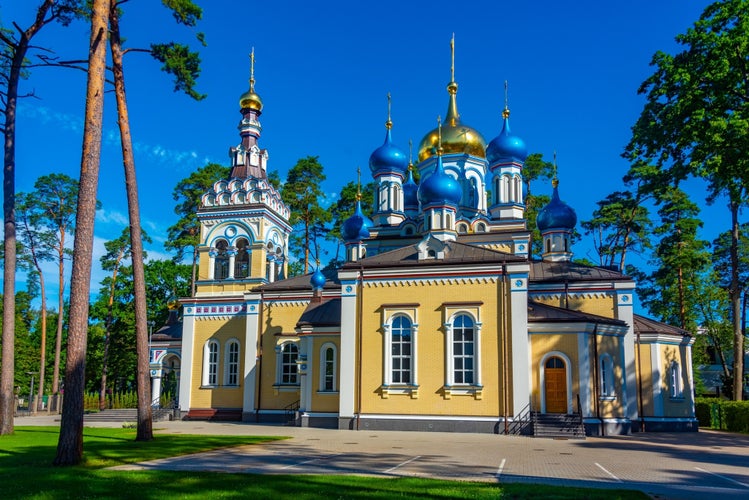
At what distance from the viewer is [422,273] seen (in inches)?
845

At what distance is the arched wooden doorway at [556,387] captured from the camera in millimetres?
20266

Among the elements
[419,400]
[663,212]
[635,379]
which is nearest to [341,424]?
[419,400]

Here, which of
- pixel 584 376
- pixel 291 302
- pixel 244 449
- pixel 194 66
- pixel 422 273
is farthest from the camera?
pixel 291 302

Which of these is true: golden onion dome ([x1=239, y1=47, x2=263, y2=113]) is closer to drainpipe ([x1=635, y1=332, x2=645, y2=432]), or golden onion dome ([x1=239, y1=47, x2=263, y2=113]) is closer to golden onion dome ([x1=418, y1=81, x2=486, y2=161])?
golden onion dome ([x1=418, y1=81, x2=486, y2=161])

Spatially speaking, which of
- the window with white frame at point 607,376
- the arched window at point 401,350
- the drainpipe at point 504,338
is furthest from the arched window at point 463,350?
the window with white frame at point 607,376

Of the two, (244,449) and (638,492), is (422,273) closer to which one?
(244,449)

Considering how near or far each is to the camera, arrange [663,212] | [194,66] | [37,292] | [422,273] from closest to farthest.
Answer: [194,66]
[422,273]
[663,212]
[37,292]

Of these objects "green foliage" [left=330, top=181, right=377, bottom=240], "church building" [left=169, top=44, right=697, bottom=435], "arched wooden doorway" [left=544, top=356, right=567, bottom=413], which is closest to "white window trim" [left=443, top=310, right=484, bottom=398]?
"church building" [left=169, top=44, right=697, bottom=435]

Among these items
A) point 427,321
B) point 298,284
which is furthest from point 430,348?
point 298,284

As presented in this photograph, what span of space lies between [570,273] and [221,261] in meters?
14.7

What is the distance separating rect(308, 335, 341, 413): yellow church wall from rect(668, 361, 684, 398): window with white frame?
11.6 metres

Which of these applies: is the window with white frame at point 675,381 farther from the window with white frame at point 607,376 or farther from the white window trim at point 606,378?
the window with white frame at point 607,376

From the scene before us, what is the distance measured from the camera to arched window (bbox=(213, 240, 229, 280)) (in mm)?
29031

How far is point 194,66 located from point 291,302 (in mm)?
12913
